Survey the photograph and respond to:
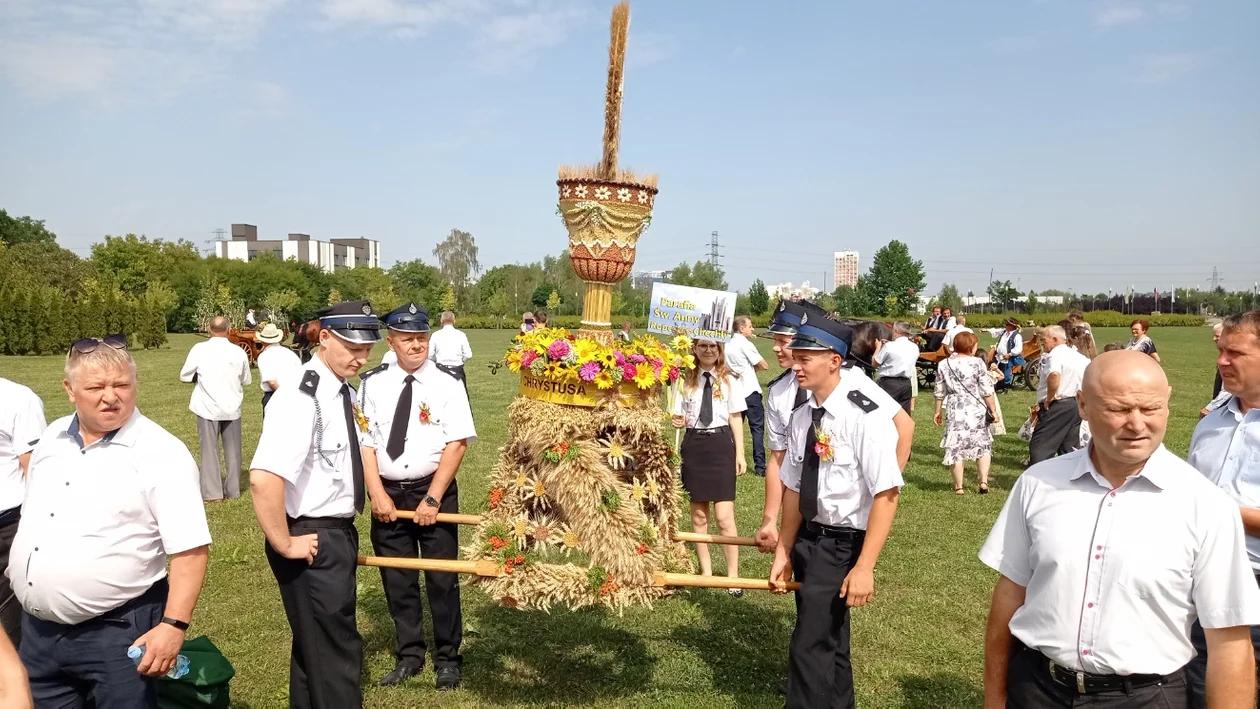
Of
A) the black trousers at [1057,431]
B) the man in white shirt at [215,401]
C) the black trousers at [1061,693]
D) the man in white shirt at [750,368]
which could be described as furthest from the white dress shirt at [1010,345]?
the black trousers at [1061,693]

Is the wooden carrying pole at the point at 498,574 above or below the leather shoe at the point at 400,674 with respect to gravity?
above

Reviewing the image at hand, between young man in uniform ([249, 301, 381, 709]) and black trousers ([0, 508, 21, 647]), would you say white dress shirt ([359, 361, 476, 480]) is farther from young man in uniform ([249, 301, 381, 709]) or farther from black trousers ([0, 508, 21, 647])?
black trousers ([0, 508, 21, 647])

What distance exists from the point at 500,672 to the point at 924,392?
19965 millimetres

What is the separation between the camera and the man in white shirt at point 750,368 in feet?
33.6

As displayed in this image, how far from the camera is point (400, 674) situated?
5.58 m

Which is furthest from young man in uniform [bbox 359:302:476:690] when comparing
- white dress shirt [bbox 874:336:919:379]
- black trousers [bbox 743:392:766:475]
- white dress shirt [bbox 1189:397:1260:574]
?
white dress shirt [bbox 874:336:919:379]

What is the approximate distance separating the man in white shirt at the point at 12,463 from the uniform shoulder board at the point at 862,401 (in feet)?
14.4

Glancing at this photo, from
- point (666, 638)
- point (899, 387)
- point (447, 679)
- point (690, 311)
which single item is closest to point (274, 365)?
point (690, 311)

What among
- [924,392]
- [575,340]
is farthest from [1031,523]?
[924,392]

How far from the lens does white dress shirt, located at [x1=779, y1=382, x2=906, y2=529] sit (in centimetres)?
402

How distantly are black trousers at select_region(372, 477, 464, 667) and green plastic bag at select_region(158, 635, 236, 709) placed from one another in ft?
4.01

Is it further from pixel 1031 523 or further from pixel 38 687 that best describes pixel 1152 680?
pixel 38 687

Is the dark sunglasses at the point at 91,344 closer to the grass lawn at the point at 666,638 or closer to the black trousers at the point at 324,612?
the black trousers at the point at 324,612

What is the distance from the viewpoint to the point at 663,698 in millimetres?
5301
